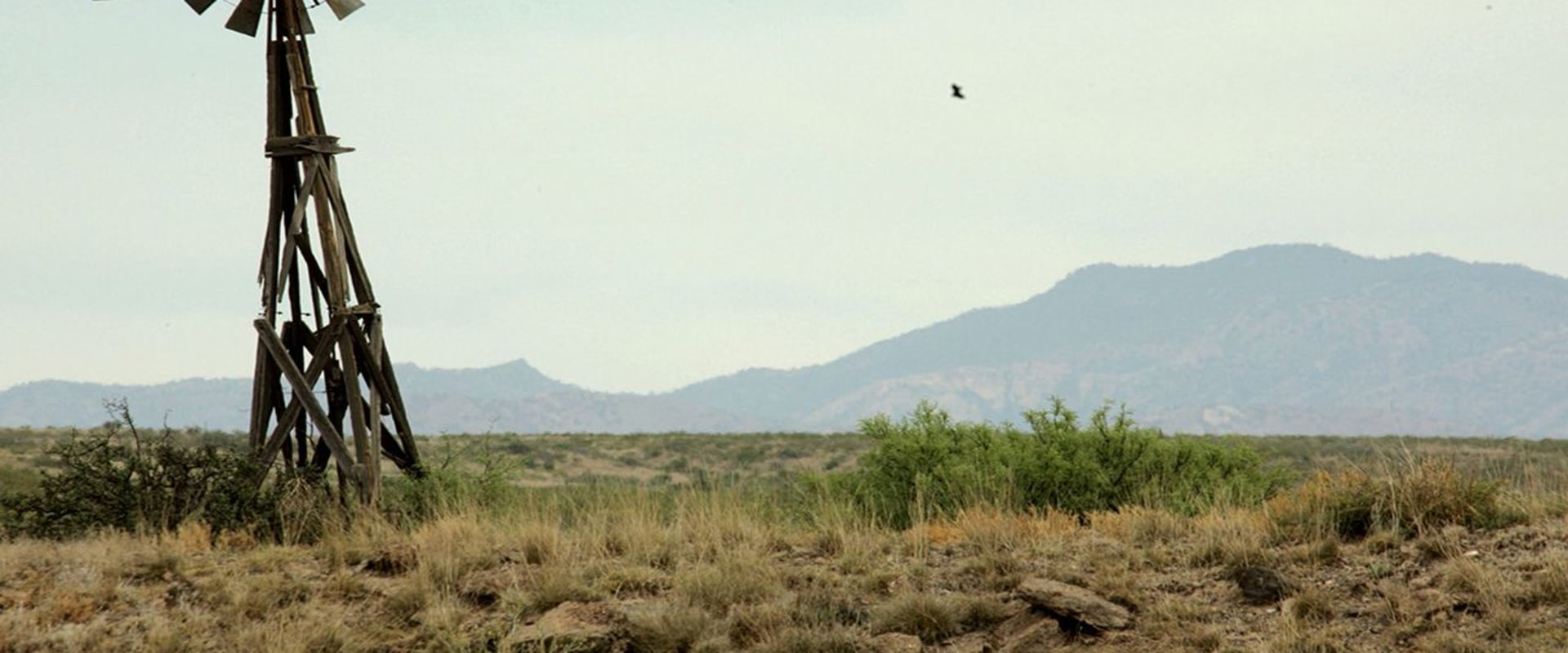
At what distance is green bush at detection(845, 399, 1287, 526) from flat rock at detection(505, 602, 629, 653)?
5547 millimetres

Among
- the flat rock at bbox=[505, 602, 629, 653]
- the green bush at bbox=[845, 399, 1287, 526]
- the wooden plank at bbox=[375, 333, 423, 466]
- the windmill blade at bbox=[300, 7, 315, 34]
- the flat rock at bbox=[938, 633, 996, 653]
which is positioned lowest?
the flat rock at bbox=[938, 633, 996, 653]

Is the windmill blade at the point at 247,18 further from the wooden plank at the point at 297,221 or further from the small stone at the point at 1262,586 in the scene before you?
the small stone at the point at 1262,586

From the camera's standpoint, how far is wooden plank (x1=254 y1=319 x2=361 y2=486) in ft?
51.4

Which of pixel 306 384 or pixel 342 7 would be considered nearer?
pixel 306 384

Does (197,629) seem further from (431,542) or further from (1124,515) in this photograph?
(1124,515)

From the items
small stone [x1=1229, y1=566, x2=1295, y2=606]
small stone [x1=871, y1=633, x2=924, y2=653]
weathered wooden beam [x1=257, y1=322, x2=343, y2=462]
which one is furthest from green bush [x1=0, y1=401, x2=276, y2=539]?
small stone [x1=1229, y1=566, x2=1295, y2=606]

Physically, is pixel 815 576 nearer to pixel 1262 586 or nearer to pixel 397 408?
pixel 1262 586

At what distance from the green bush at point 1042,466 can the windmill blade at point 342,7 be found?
8032mm

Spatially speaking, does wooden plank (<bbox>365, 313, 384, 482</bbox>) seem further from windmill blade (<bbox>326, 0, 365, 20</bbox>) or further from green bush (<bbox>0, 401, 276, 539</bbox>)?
windmill blade (<bbox>326, 0, 365, 20</bbox>)

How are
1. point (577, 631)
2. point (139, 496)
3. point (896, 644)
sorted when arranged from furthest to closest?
point (139, 496) → point (577, 631) → point (896, 644)

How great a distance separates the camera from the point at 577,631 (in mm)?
11391

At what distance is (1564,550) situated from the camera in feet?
38.1

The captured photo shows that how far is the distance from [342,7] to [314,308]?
10.9 feet

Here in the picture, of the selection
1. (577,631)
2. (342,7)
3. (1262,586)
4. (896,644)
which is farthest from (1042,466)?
(342,7)
